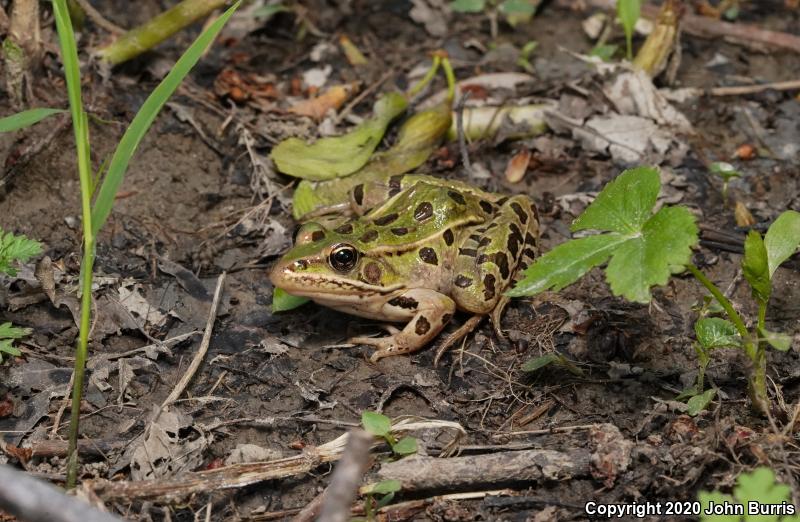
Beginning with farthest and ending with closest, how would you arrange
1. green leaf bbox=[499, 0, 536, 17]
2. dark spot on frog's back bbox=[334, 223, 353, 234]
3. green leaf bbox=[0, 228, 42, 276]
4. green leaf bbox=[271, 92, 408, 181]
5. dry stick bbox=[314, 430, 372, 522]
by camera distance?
green leaf bbox=[499, 0, 536, 17]
green leaf bbox=[271, 92, 408, 181]
dark spot on frog's back bbox=[334, 223, 353, 234]
green leaf bbox=[0, 228, 42, 276]
dry stick bbox=[314, 430, 372, 522]

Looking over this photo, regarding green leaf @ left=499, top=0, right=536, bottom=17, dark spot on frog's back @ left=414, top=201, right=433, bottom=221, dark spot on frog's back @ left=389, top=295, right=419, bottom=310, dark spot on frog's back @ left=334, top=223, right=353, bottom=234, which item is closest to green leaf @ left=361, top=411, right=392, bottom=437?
dark spot on frog's back @ left=389, top=295, right=419, bottom=310

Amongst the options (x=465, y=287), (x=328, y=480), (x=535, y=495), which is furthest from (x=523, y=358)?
(x=328, y=480)

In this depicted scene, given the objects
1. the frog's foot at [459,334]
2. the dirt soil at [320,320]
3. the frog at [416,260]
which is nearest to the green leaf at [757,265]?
the dirt soil at [320,320]

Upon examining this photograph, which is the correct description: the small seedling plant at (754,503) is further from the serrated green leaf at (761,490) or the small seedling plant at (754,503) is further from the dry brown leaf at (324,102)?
the dry brown leaf at (324,102)

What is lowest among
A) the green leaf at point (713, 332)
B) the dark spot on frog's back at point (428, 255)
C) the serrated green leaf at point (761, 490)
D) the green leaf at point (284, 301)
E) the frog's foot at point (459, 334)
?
the frog's foot at point (459, 334)

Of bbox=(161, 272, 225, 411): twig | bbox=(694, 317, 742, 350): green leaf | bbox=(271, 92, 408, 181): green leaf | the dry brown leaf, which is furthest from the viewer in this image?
the dry brown leaf

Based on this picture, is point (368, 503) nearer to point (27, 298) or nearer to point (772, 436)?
point (772, 436)

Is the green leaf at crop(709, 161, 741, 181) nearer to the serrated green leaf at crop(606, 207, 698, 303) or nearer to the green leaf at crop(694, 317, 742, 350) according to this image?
the green leaf at crop(694, 317, 742, 350)

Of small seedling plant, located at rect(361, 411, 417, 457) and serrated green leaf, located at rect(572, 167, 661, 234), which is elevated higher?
serrated green leaf, located at rect(572, 167, 661, 234)
